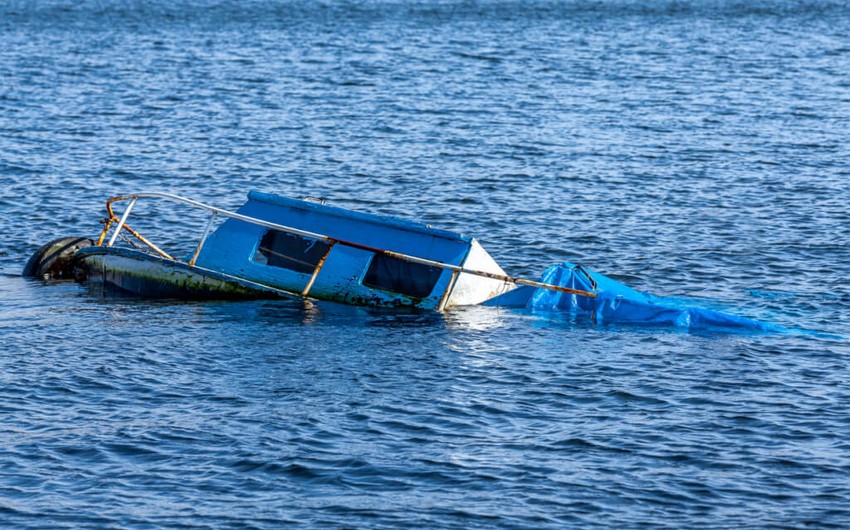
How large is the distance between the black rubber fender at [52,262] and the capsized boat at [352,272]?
0.63 m

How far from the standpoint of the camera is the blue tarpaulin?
25.5 m

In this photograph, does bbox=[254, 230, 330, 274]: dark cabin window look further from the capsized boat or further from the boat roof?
the boat roof

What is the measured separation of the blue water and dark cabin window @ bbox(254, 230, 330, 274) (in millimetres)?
Answer: 1328

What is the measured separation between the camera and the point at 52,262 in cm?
2950

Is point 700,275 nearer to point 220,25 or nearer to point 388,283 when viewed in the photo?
point 388,283

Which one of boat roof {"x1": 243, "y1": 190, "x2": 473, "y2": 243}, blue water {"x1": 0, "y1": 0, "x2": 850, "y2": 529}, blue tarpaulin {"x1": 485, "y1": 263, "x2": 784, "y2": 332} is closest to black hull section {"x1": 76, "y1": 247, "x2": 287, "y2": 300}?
blue water {"x1": 0, "y1": 0, "x2": 850, "y2": 529}

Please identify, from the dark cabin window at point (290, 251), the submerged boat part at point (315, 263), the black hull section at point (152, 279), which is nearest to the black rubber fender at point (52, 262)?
the black hull section at point (152, 279)

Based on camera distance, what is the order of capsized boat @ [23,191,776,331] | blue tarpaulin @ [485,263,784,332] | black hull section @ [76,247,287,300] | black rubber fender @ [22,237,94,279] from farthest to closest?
black rubber fender @ [22,237,94,279] → black hull section @ [76,247,287,300] → capsized boat @ [23,191,776,331] → blue tarpaulin @ [485,263,784,332]

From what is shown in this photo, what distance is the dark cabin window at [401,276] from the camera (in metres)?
26.9

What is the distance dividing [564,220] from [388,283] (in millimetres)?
9832

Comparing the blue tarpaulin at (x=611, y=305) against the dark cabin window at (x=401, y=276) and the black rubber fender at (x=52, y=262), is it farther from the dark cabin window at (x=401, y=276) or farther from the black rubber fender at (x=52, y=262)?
the black rubber fender at (x=52, y=262)

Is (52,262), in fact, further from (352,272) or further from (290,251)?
(352,272)

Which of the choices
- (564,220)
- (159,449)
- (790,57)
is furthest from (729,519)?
(790,57)

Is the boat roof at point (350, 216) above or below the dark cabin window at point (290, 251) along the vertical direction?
above
